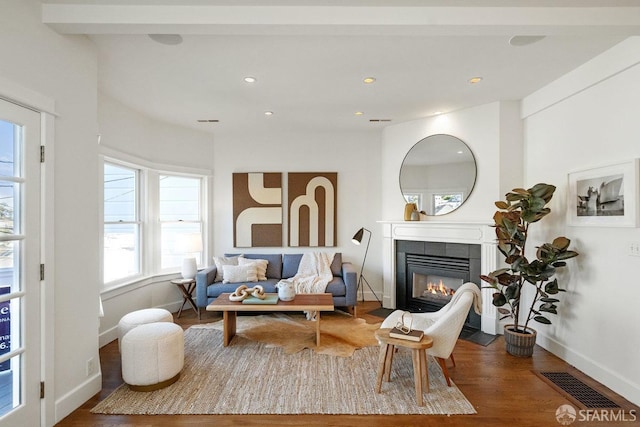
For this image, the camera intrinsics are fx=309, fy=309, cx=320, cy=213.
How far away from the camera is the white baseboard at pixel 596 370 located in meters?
2.36

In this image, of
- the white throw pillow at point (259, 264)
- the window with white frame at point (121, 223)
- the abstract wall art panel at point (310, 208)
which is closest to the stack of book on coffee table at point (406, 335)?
the white throw pillow at point (259, 264)

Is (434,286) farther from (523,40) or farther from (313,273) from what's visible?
(523,40)

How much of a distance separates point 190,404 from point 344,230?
3.29 metres

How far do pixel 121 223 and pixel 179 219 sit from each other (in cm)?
90

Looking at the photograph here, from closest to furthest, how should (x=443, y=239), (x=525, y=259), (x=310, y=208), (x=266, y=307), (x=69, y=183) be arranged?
(x=69, y=183)
(x=525, y=259)
(x=266, y=307)
(x=443, y=239)
(x=310, y=208)

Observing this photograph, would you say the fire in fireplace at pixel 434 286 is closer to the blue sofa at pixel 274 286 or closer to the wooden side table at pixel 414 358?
the blue sofa at pixel 274 286

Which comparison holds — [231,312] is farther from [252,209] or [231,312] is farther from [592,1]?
[592,1]

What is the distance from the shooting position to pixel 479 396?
2.40m

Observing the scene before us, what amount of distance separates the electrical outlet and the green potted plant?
3613 millimetres

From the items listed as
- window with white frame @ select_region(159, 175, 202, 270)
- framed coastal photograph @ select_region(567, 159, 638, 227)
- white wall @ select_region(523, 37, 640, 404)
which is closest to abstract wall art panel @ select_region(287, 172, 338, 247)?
window with white frame @ select_region(159, 175, 202, 270)

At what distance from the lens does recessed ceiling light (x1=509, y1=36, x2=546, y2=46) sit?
2334mm

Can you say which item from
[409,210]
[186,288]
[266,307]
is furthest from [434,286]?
[186,288]

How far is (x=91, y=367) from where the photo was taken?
2.39 meters

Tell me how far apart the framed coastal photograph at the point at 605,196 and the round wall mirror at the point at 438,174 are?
3.57 feet
